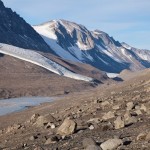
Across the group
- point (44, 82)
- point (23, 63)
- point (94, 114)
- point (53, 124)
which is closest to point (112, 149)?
point (53, 124)

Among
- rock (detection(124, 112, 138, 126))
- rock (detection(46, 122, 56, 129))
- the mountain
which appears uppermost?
the mountain

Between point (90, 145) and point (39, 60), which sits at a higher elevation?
point (39, 60)

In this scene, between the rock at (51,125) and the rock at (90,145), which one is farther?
the rock at (51,125)

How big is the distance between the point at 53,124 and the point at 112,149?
9.82 meters

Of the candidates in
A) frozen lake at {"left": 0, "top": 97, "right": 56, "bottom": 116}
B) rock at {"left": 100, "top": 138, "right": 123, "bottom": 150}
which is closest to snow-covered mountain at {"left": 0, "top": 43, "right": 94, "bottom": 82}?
frozen lake at {"left": 0, "top": 97, "right": 56, "bottom": 116}

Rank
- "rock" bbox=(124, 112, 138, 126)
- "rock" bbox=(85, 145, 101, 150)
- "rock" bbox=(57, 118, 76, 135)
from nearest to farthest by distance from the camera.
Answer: "rock" bbox=(85, 145, 101, 150) → "rock" bbox=(57, 118, 76, 135) → "rock" bbox=(124, 112, 138, 126)

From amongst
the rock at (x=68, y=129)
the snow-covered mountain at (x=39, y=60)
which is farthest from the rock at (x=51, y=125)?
the snow-covered mountain at (x=39, y=60)

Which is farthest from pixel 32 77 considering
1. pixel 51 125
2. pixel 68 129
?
pixel 68 129

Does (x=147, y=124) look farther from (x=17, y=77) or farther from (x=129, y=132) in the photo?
(x=17, y=77)

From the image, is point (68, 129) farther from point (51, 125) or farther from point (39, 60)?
point (39, 60)

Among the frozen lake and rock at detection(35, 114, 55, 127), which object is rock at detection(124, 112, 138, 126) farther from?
the frozen lake

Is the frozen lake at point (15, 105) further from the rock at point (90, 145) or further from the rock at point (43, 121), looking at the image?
the rock at point (90, 145)

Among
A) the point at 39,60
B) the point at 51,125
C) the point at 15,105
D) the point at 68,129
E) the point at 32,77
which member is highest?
the point at 39,60

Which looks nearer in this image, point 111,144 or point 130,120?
point 111,144
